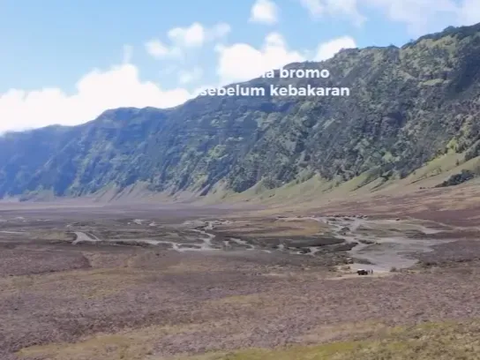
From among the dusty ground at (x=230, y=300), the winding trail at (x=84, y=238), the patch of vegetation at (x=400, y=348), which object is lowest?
the dusty ground at (x=230, y=300)

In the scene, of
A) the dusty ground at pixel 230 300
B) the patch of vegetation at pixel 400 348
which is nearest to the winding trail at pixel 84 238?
the dusty ground at pixel 230 300

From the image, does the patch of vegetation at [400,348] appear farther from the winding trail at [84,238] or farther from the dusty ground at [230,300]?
the winding trail at [84,238]

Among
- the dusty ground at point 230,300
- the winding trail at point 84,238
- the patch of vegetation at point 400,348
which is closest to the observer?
the patch of vegetation at point 400,348

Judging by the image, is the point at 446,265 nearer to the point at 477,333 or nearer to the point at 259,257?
the point at 259,257

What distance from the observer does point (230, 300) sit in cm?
5188

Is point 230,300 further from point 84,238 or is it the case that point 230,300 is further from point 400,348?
point 84,238

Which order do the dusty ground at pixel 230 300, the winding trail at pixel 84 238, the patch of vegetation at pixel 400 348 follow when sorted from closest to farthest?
the patch of vegetation at pixel 400 348, the dusty ground at pixel 230 300, the winding trail at pixel 84 238

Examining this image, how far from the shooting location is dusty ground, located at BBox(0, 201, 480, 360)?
1420 inches

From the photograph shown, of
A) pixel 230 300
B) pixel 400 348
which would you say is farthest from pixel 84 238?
pixel 400 348

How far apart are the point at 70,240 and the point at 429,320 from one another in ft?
307

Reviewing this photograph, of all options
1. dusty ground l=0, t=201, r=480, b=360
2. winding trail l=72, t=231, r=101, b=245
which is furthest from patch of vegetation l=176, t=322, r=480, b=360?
winding trail l=72, t=231, r=101, b=245

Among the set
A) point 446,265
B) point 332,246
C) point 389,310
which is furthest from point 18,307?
point 332,246

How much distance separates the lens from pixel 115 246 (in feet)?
344

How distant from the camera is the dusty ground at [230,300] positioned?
118 ft
